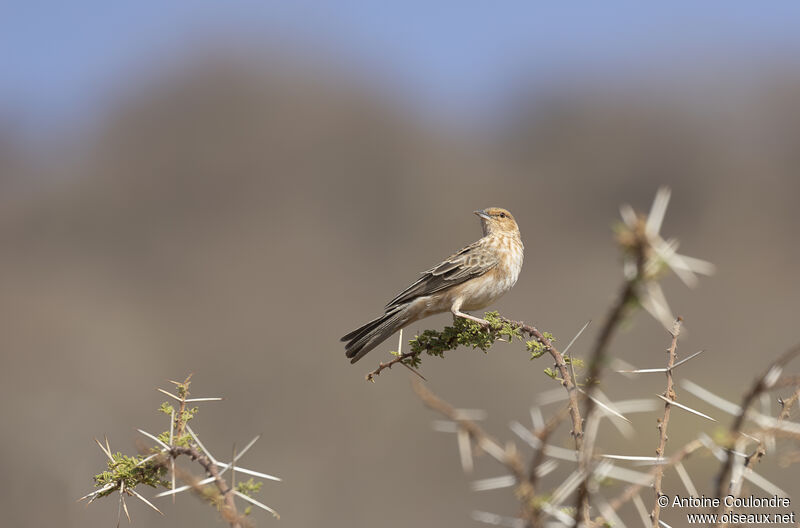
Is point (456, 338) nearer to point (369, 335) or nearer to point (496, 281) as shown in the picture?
point (369, 335)

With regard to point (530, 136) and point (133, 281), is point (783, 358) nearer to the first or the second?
point (133, 281)

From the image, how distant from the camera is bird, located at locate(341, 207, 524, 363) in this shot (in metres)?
7.33

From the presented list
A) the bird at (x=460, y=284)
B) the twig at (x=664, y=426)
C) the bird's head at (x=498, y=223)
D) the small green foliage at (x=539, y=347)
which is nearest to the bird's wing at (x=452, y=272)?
the bird at (x=460, y=284)

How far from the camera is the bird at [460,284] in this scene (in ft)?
24.0

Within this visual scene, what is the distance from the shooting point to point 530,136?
43469 mm

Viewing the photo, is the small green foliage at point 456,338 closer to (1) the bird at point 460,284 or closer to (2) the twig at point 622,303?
(1) the bird at point 460,284

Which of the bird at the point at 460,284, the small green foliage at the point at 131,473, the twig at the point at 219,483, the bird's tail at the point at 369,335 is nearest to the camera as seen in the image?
the twig at the point at 219,483

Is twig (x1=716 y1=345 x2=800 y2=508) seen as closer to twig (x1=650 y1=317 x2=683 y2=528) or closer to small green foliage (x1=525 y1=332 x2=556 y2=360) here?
twig (x1=650 y1=317 x2=683 y2=528)

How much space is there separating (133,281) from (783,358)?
30.9 meters

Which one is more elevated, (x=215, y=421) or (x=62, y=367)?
(x=62, y=367)

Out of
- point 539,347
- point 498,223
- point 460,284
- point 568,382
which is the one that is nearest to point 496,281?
point 460,284

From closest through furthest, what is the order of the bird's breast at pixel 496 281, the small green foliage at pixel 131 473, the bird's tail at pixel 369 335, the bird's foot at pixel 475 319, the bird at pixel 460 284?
the small green foliage at pixel 131 473
the bird's foot at pixel 475 319
the bird's tail at pixel 369 335
the bird at pixel 460 284
the bird's breast at pixel 496 281

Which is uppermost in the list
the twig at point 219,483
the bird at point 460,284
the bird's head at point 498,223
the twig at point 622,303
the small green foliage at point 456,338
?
the bird's head at point 498,223

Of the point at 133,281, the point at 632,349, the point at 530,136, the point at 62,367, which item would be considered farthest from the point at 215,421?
the point at 530,136
